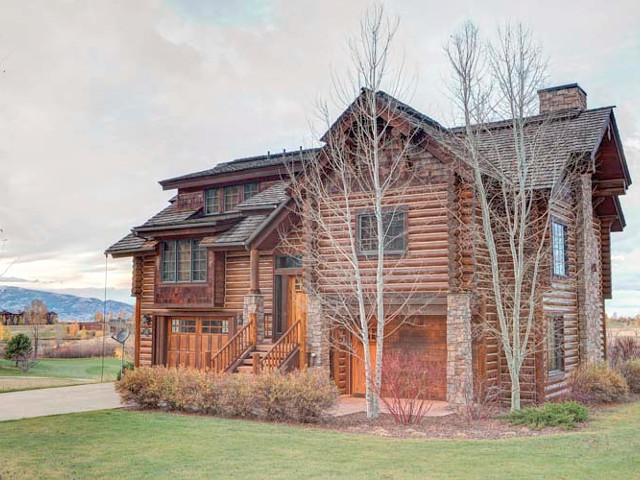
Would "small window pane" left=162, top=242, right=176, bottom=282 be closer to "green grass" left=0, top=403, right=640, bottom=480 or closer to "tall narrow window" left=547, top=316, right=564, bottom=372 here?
"green grass" left=0, top=403, right=640, bottom=480

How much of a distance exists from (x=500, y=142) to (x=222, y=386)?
11.3m

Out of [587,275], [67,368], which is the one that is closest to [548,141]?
[587,275]

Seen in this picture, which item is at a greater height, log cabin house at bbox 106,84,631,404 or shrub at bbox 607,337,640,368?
log cabin house at bbox 106,84,631,404

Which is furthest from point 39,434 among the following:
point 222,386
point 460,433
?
point 460,433

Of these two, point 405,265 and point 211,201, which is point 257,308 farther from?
point 211,201

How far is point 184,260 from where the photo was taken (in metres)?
24.1

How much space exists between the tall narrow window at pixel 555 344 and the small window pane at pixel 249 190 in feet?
36.4

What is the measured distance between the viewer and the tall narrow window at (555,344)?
771 inches

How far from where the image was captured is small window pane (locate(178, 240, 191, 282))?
2392 centimetres

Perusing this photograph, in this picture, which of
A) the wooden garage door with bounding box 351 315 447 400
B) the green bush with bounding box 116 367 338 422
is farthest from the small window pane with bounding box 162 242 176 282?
the wooden garage door with bounding box 351 315 447 400

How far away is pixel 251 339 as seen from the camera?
65.2ft

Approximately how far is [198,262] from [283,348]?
6170 millimetres

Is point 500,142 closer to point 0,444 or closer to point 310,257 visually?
point 310,257

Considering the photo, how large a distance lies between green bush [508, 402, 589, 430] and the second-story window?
12246mm
